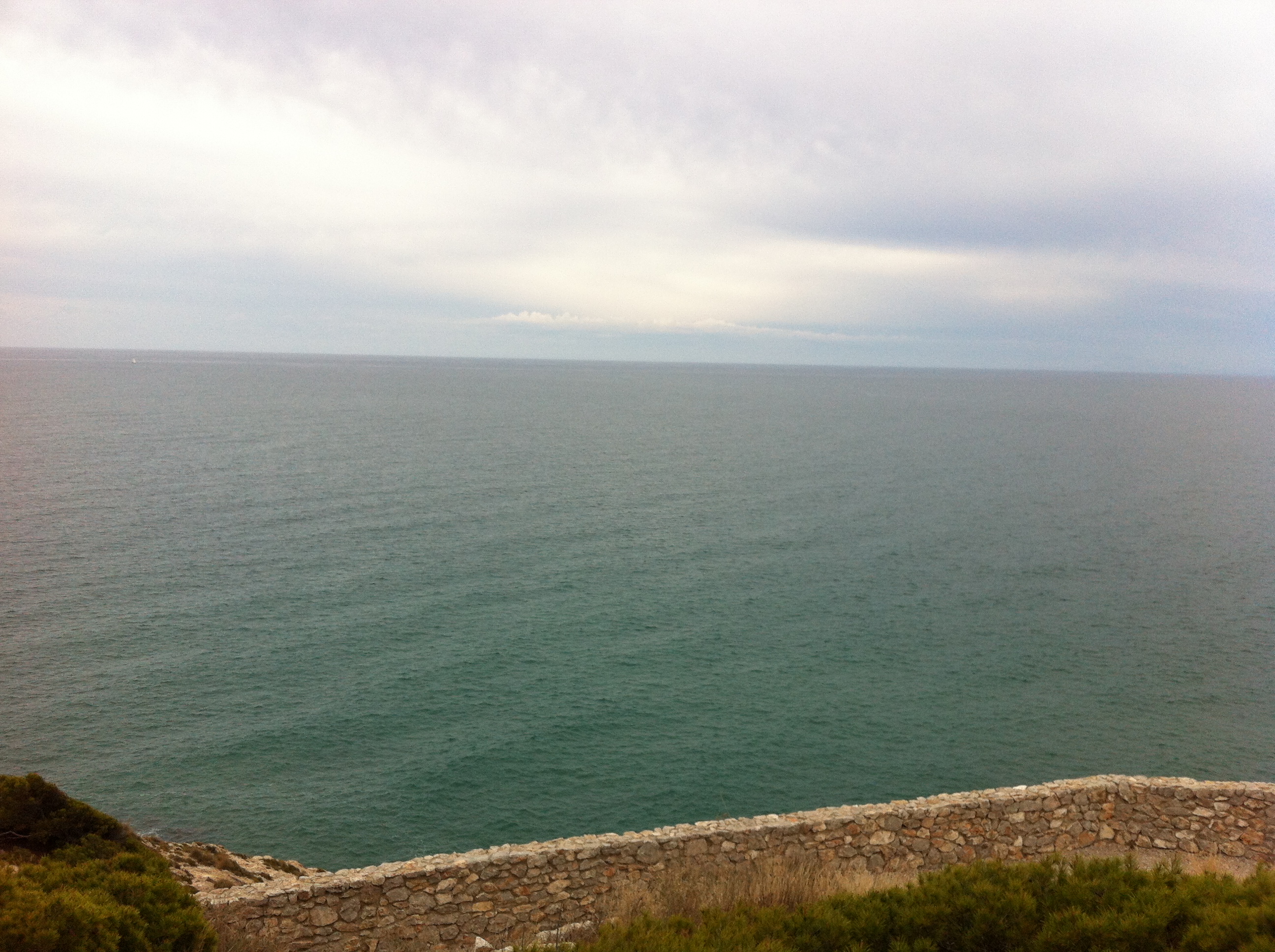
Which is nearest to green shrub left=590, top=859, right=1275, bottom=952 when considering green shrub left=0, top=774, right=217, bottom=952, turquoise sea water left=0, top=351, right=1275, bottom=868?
green shrub left=0, top=774, right=217, bottom=952

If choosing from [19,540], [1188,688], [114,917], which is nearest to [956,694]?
[1188,688]

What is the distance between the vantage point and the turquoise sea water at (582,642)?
23.5 m

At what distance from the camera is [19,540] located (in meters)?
41.9

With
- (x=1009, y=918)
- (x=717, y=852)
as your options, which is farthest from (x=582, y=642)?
(x=1009, y=918)

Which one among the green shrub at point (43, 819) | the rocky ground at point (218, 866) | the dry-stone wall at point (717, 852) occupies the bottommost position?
the rocky ground at point (218, 866)

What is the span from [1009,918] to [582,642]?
2510 cm

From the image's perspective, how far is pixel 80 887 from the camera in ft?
31.3

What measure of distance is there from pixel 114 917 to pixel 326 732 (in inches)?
712

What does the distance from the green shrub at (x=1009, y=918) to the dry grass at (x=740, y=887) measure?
1.06 metres

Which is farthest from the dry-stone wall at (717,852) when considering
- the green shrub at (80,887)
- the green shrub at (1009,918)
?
the green shrub at (1009,918)

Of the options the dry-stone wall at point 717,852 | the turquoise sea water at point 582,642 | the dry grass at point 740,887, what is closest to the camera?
the dry grass at point 740,887

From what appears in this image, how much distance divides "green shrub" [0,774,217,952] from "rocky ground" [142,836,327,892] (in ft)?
10.2

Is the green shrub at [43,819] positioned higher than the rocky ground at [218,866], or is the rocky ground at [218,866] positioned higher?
the green shrub at [43,819]

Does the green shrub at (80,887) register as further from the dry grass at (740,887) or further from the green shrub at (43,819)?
the dry grass at (740,887)
